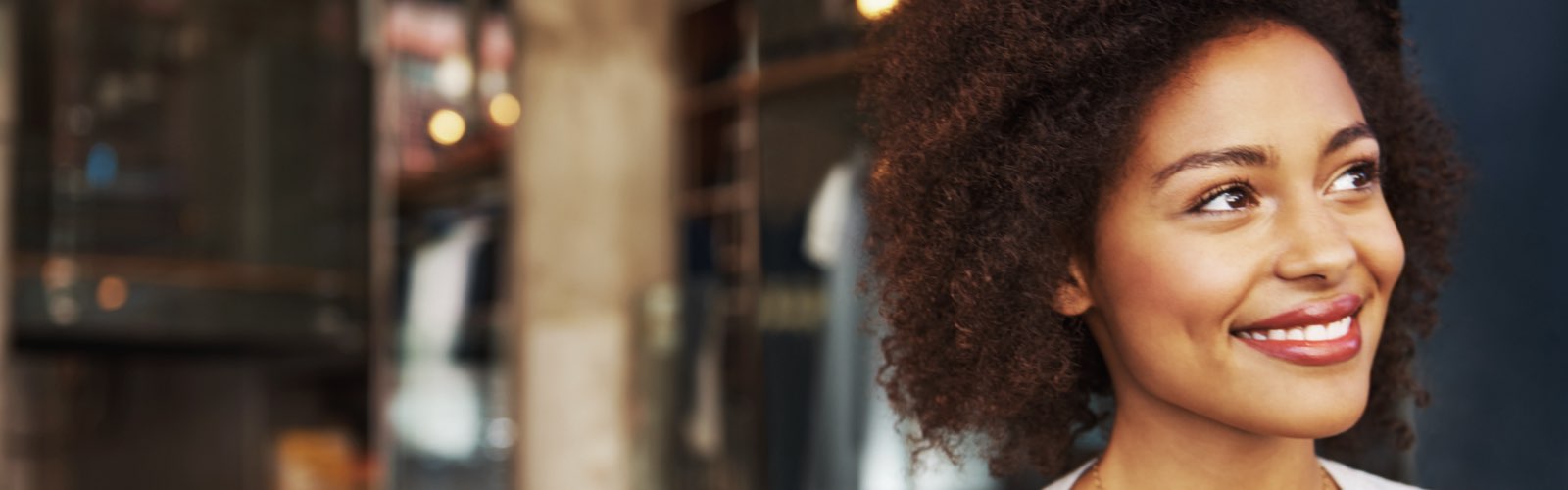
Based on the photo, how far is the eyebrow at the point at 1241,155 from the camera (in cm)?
104

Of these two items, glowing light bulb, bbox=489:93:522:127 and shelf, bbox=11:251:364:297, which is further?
shelf, bbox=11:251:364:297

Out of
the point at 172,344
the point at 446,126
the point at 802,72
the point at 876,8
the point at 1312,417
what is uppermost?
the point at 446,126

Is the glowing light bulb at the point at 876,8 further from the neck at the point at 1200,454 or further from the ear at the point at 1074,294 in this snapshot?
the neck at the point at 1200,454

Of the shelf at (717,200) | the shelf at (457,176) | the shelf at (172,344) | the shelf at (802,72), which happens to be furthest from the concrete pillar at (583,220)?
the shelf at (172,344)

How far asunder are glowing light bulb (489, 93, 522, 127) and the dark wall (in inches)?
152

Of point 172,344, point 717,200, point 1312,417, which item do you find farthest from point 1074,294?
point 172,344

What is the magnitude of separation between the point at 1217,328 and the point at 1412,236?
Answer: 0.32 meters

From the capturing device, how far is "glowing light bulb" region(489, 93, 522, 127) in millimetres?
4801

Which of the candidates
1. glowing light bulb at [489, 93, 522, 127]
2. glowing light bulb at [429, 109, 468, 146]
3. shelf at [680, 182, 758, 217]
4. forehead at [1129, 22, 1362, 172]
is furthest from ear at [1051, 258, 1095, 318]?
glowing light bulb at [429, 109, 468, 146]

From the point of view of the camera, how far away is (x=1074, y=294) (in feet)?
3.94

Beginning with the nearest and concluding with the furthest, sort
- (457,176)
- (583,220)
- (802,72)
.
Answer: (802,72)
(583,220)
(457,176)

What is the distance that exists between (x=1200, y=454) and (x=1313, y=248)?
0.74 ft

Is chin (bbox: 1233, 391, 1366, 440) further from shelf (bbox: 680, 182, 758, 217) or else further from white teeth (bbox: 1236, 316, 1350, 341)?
shelf (bbox: 680, 182, 758, 217)

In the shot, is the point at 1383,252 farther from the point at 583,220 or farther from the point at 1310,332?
the point at 583,220
